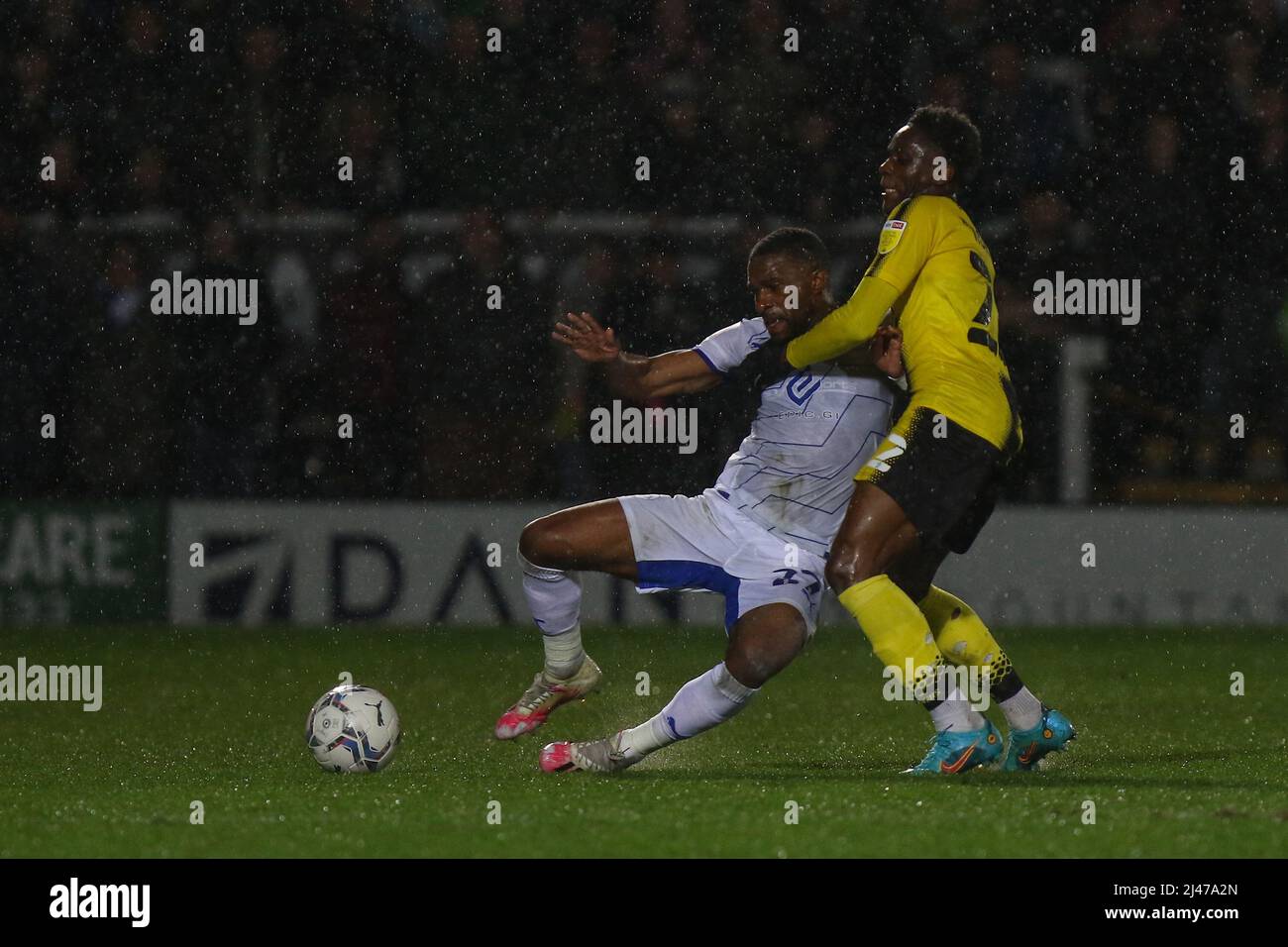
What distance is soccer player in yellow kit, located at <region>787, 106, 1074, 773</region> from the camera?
588 centimetres

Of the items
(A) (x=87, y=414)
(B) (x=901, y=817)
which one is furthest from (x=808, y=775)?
(A) (x=87, y=414)

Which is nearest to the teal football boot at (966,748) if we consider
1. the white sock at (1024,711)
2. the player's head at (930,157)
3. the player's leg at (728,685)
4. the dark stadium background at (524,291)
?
the white sock at (1024,711)

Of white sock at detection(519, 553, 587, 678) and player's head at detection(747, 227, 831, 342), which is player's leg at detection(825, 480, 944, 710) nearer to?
player's head at detection(747, 227, 831, 342)

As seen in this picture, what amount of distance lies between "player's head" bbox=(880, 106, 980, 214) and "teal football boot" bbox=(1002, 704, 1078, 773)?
5.32 feet

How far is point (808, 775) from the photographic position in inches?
247

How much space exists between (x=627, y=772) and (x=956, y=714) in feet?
3.32

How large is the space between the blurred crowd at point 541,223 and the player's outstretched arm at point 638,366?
4.94 meters

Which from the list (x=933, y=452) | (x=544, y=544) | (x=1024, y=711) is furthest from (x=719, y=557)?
(x=1024, y=711)

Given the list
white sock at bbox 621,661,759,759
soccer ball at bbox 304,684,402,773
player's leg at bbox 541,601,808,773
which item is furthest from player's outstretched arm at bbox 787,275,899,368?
soccer ball at bbox 304,684,402,773

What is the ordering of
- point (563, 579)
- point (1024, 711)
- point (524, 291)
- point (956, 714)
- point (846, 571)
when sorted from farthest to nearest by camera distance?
point (524, 291) < point (563, 579) < point (1024, 711) < point (956, 714) < point (846, 571)

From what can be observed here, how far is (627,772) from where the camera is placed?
6250mm

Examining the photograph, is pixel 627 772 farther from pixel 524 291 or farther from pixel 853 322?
pixel 524 291

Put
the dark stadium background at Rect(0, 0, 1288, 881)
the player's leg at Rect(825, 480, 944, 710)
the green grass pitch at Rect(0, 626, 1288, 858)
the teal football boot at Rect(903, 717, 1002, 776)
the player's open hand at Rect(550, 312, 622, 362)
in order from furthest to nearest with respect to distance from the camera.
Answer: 1. the dark stadium background at Rect(0, 0, 1288, 881)
2. the player's open hand at Rect(550, 312, 622, 362)
3. the teal football boot at Rect(903, 717, 1002, 776)
4. the player's leg at Rect(825, 480, 944, 710)
5. the green grass pitch at Rect(0, 626, 1288, 858)
